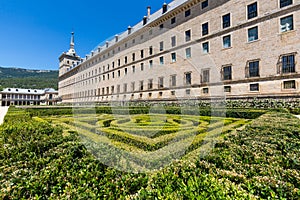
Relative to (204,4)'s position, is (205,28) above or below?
below

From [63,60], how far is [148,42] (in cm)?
5575

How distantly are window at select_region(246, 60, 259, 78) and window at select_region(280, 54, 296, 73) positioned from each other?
7.07 ft

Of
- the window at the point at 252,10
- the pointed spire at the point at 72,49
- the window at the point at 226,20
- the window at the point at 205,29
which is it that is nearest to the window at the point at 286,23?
the window at the point at 252,10

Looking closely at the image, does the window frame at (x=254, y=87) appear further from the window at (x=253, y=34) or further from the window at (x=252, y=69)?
the window at (x=253, y=34)

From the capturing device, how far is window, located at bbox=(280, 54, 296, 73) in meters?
15.3

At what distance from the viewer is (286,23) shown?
15.8m

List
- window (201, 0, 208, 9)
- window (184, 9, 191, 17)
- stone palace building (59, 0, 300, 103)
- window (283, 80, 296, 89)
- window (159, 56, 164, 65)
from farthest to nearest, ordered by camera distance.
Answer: window (159, 56, 164, 65), window (184, 9, 191, 17), window (201, 0, 208, 9), stone palace building (59, 0, 300, 103), window (283, 80, 296, 89)

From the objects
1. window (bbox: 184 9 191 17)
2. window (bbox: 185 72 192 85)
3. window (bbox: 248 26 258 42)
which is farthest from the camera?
window (bbox: 184 9 191 17)

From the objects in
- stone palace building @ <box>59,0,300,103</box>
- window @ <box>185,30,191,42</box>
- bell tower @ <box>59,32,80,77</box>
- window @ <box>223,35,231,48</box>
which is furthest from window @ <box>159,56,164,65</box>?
bell tower @ <box>59,32,80,77</box>

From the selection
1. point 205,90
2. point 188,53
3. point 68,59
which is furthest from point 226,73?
point 68,59

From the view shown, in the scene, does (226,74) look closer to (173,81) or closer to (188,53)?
(188,53)

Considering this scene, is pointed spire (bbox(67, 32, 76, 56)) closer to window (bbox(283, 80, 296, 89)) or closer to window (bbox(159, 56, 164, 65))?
window (bbox(159, 56, 164, 65))

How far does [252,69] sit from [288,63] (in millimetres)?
3072

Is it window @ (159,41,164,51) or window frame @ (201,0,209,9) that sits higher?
window frame @ (201,0,209,9)
